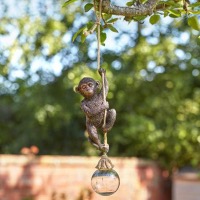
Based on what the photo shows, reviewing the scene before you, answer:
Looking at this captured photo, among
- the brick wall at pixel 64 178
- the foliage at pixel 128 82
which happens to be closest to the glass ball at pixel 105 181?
the brick wall at pixel 64 178

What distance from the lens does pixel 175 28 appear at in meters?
5.27

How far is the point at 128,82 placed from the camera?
5148mm

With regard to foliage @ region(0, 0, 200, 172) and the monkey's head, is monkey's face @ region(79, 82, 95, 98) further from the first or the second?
foliage @ region(0, 0, 200, 172)

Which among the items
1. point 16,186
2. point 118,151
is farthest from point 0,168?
point 118,151

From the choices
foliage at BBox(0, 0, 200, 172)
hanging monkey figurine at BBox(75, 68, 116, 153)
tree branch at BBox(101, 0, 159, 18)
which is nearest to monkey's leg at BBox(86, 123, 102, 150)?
hanging monkey figurine at BBox(75, 68, 116, 153)

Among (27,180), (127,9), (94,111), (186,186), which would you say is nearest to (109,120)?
(94,111)

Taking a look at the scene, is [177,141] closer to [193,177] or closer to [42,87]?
[193,177]

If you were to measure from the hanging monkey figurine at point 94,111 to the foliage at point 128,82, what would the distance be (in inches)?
151

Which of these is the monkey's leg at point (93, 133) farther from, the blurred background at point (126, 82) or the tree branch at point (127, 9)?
the blurred background at point (126, 82)

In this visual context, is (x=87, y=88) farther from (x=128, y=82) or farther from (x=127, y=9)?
(x=128, y=82)

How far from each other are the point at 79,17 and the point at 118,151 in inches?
62.1

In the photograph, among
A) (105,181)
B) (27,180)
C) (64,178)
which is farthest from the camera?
(64,178)

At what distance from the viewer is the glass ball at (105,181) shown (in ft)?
3.44

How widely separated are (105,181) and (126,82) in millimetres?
4097
